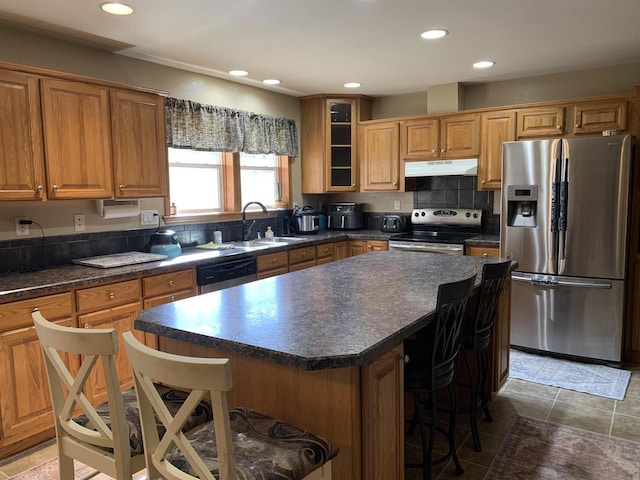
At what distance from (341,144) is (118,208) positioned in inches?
103

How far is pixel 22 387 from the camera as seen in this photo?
2.55m

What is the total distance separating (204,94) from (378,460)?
3518 mm

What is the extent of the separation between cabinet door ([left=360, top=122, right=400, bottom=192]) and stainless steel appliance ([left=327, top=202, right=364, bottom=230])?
0.30 meters

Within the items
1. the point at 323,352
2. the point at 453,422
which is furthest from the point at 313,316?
the point at 453,422

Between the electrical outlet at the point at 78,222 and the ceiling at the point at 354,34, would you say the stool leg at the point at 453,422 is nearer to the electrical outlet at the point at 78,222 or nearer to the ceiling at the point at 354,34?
the ceiling at the point at 354,34

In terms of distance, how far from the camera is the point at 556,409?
300cm

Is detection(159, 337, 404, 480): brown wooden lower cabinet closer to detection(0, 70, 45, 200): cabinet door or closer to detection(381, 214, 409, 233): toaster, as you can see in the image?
detection(0, 70, 45, 200): cabinet door

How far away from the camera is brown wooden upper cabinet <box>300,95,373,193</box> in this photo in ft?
17.2

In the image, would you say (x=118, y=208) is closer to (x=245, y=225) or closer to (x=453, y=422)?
(x=245, y=225)

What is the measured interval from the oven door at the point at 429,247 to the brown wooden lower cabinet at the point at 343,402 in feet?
9.06

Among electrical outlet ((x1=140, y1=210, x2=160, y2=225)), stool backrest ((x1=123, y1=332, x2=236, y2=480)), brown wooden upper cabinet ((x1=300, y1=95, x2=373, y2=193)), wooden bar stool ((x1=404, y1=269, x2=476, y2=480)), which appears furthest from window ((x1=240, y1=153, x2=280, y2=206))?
stool backrest ((x1=123, y1=332, x2=236, y2=480))

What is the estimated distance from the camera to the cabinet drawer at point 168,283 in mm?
3123

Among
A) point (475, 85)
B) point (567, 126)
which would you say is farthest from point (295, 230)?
point (567, 126)

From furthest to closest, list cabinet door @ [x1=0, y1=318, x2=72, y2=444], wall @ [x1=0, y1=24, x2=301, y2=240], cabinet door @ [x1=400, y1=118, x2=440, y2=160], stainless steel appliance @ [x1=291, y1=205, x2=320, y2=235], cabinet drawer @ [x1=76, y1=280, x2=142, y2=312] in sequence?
stainless steel appliance @ [x1=291, y1=205, x2=320, y2=235] < cabinet door @ [x1=400, y1=118, x2=440, y2=160] < wall @ [x1=0, y1=24, x2=301, y2=240] < cabinet drawer @ [x1=76, y1=280, x2=142, y2=312] < cabinet door @ [x1=0, y1=318, x2=72, y2=444]
